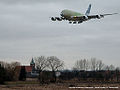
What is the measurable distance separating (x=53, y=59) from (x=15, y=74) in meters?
60.7

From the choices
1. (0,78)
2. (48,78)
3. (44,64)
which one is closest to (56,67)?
(44,64)

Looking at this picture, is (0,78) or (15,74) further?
(15,74)

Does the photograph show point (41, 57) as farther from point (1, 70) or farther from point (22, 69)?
point (1, 70)

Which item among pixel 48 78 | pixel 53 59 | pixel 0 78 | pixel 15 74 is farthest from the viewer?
pixel 53 59

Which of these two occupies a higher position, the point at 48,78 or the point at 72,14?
the point at 72,14

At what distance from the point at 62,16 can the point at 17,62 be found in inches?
4929

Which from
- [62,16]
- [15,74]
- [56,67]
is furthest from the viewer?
[56,67]

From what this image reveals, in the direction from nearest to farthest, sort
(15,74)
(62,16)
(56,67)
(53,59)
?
(62,16) < (15,74) < (56,67) < (53,59)

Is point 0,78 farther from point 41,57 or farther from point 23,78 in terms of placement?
point 41,57

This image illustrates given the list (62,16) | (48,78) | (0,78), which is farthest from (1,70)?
(62,16)

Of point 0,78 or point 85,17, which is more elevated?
point 85,17

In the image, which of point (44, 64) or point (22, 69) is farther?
point (44, 64)

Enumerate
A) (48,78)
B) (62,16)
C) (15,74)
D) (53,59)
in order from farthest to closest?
(53,59) < (15,74) < (48,78) < (62,16)

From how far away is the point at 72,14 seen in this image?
6103cm
